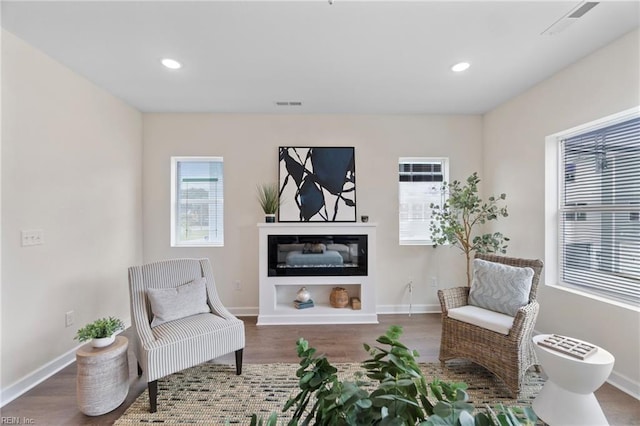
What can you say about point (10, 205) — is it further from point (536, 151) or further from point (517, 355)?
point (536, 151)

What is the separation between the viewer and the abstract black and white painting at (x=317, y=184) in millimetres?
3629

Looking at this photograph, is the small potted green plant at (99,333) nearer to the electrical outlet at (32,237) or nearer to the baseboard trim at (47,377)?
the baseboard trim at (47,377)

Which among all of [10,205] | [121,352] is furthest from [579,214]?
[10,205]

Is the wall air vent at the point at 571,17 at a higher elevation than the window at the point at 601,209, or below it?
higher

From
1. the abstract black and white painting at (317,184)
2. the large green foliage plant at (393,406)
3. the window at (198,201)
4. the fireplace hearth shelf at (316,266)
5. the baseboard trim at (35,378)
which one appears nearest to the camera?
the large green foliage plant at (393,406)

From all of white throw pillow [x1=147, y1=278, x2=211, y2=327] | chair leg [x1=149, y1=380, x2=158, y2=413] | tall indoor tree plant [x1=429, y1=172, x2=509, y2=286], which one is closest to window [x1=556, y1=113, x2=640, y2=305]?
tall indoor tree plant [x1=429, y1=172, x2=509, y2=286]

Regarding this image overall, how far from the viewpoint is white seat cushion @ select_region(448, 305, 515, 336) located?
6.84 feet

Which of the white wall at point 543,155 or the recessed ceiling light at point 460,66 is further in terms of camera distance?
the recessed ceiling light at point 460,66

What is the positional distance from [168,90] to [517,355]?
3.88 meters

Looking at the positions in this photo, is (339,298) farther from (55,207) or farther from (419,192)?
(55,207)

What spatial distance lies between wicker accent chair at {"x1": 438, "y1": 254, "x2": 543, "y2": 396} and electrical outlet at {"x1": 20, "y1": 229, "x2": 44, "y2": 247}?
335cm

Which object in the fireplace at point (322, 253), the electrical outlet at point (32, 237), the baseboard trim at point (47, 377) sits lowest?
the baseboard trim at point (47, 377)

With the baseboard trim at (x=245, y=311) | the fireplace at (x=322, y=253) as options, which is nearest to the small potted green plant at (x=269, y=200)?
the fireplace at (x=322, y=253)

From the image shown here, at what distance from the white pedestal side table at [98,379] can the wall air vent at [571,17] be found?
372 centimetres
